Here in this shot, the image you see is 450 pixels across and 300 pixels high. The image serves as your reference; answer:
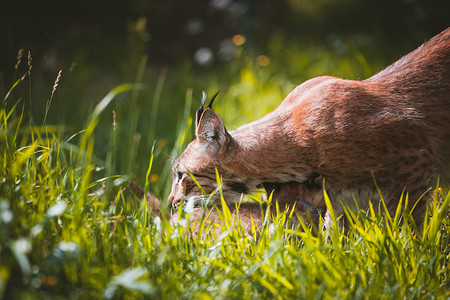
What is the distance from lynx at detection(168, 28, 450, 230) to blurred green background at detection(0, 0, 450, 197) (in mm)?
1009

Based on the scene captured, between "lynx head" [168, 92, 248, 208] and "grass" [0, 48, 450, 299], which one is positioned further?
"lynx head" [168, 92, 248, 208]

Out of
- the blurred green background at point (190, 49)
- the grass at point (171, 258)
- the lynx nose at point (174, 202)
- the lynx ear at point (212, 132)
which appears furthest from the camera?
the blurred green background at point (190, 49)

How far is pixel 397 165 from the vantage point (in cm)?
294

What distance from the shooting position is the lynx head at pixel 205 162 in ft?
10.6

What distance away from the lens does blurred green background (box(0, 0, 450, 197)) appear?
5051 millimetres

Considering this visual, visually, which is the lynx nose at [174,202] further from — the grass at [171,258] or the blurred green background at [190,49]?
the grass at [171,258]

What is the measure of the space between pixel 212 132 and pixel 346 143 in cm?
96

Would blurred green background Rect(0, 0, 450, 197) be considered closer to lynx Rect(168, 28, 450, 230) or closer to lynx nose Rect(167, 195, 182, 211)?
lynx nose Rect(167, 195, 182, 211)

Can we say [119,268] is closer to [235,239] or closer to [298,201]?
[235,239]

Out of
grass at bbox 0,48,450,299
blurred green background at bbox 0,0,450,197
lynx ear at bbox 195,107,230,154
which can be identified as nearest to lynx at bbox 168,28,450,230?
lynx ear at bbox 195,107,230,154

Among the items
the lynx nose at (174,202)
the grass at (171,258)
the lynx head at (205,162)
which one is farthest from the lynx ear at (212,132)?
the grass at (171,258)

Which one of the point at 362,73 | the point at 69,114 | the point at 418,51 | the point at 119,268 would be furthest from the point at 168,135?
the point at 119,268

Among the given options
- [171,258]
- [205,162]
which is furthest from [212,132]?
[171,258]

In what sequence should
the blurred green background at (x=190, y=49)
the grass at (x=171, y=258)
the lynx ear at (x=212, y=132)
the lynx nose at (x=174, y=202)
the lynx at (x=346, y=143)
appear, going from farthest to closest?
the blurred green background at (x=190, y=49) → the lynx nose at (x=174, y=202) → the lynx ear at (x=212, y=132) → the lynx at (x=346, y=143) → the grass at (x=171, y=258)
